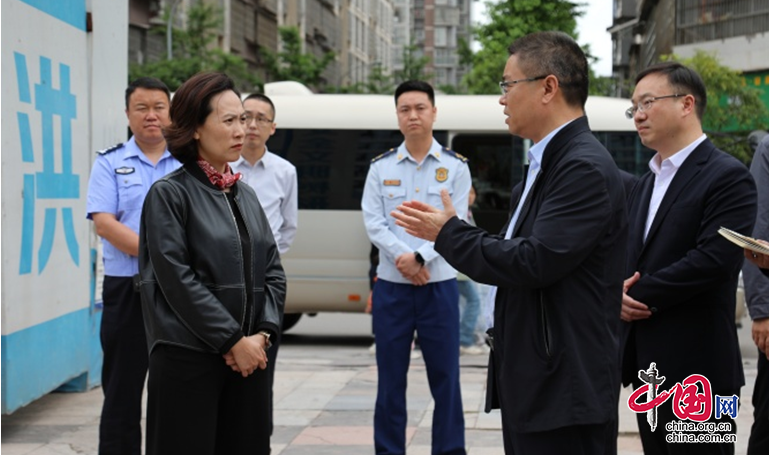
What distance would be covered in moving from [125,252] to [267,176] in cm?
139

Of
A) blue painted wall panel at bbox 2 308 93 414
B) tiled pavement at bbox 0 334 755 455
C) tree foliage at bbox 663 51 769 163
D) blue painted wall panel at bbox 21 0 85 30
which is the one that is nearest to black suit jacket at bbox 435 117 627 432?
tiled pavement at bbox 0 334 755 455

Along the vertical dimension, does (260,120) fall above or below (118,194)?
above

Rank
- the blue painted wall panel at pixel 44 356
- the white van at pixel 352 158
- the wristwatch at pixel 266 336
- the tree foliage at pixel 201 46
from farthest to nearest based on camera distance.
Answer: the tree foliage at pixel 201 46 < the white van at pixel 352 158 < the blue painted wall panel at pixel 44 356 < the wristwatch at pixel 266 336

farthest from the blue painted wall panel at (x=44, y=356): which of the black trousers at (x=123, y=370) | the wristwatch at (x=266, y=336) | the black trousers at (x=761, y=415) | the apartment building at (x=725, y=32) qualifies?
the apartment building at (x=725, y=32)

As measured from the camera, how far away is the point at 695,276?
15.5 ft

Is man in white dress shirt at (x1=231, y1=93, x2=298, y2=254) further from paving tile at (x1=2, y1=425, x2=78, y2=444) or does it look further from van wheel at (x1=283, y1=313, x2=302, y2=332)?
van wheel at (x1=283, y1=313, x2=302, y2=332)

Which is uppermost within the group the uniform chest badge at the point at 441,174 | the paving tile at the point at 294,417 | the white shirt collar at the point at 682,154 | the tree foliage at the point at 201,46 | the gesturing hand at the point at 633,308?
the tree foliage at the point at 201,46

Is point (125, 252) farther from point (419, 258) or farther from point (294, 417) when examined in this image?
point (294, 417)

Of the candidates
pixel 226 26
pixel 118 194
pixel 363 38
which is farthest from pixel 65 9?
pixel 363 38

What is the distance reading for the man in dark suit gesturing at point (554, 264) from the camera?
379 cm

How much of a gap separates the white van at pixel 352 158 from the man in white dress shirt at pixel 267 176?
21.1 ft

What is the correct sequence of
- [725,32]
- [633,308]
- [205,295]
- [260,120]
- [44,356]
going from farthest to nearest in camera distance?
[725,32] → [44,356] → [260,120] → [633,308] → [205,295]

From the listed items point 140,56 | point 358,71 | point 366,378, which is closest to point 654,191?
point 366,378
